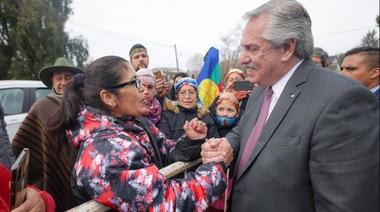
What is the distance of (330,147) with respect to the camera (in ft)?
4.02

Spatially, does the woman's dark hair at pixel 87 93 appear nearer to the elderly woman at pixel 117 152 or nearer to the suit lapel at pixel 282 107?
the elderly woman at pixel 117 152

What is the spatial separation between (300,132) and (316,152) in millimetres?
128

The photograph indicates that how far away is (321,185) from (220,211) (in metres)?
0.79

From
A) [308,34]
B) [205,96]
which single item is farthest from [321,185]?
[205,96]

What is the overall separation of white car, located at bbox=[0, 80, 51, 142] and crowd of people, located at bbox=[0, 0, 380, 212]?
3636mm

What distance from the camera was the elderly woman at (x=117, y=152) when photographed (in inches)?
50.1

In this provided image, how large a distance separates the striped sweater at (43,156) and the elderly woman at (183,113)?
120 centimetres

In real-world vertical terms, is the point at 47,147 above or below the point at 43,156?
above

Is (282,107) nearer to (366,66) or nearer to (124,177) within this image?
(124,177)

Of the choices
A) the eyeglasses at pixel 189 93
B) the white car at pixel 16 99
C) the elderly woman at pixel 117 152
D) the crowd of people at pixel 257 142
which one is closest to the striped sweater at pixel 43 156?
the crowd of people at pixel 257 142

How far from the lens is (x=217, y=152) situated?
1636 mm

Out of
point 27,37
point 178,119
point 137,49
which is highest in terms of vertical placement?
point 27,37

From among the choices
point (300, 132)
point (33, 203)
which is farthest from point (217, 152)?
point (33, 203)

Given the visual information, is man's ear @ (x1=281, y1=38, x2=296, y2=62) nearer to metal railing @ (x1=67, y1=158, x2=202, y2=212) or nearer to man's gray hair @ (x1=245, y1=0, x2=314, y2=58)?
man's gray hair @ (x1=245, y1=0, x2=314, y2=58)
